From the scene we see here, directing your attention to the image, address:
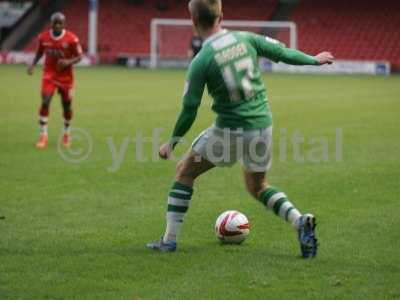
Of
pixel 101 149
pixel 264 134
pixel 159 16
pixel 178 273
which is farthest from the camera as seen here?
pixel 159 16

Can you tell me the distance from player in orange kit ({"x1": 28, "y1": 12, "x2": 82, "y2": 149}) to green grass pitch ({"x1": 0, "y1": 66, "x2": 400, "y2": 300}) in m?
0.49

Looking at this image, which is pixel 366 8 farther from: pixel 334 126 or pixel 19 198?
pixel 19 198

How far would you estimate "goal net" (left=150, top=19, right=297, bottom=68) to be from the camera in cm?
4366

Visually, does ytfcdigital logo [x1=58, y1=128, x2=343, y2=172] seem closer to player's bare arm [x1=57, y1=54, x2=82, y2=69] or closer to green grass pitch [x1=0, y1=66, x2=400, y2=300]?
green grass pitch [x1=0, y1=66, x2=400, y2=300]

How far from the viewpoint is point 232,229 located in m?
7.88

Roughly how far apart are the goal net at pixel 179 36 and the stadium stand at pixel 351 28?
1.91 metres

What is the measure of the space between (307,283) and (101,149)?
8650 millimetres

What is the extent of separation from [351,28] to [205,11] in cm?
4146

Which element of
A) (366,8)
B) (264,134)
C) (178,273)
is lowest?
(178,273)

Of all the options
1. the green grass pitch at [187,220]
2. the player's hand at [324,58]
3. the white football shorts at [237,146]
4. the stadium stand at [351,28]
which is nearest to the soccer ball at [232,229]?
the green grass pitch at [187,220]

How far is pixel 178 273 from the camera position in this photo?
6887mm

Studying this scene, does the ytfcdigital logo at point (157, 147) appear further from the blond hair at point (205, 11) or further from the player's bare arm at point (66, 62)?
the blond hair at point (205, 11)

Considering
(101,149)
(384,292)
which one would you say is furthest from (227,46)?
(101,149)

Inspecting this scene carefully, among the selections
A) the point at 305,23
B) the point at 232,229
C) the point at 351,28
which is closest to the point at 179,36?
the point at 305,23
